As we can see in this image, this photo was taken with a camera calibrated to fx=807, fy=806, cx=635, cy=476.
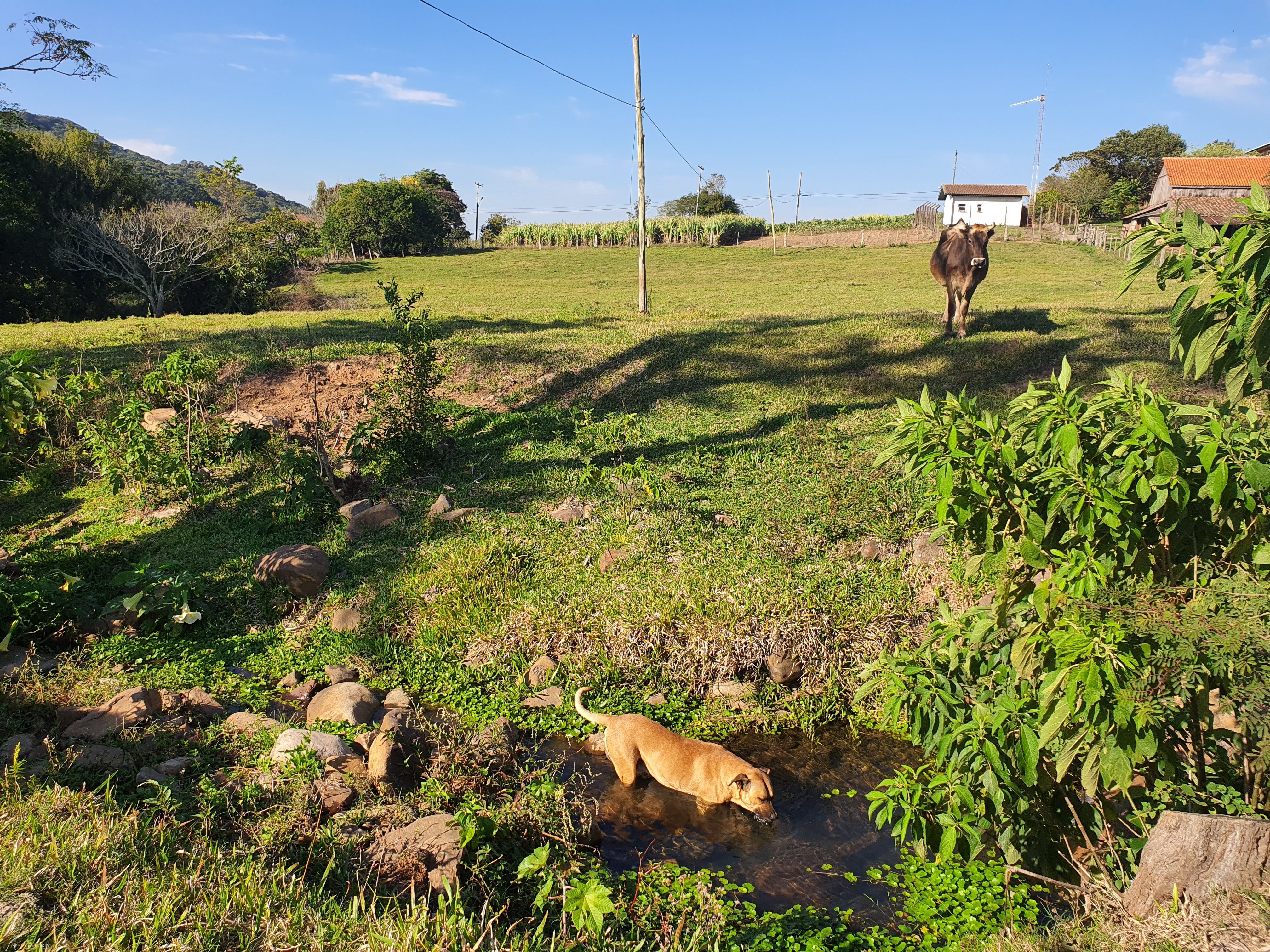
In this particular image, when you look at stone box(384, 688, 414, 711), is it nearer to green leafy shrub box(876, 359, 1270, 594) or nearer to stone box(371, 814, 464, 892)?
stone box(371, 814, 464, 892)

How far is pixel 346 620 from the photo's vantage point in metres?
6.61

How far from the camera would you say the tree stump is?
2.54m

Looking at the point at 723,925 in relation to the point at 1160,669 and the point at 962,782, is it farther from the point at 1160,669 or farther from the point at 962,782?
the point at 1160,669

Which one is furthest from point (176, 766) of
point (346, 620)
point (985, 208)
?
point (985, 208)

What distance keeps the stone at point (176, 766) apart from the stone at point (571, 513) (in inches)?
146

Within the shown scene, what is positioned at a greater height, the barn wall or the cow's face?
the barn wall

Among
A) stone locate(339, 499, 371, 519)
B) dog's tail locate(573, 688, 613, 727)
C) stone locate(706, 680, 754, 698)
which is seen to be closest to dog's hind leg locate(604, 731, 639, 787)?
dog's tail locate(573, 688, 613, 727)

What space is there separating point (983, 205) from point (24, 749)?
6306cm

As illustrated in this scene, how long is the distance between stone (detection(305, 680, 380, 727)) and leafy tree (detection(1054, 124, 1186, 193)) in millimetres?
73523

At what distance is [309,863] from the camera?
3.59 meters

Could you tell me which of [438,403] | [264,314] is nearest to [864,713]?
[438,403]

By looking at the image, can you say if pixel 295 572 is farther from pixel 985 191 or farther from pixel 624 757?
pixel 985 191

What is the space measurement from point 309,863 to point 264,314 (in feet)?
61.4

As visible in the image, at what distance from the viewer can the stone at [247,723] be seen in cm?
506
